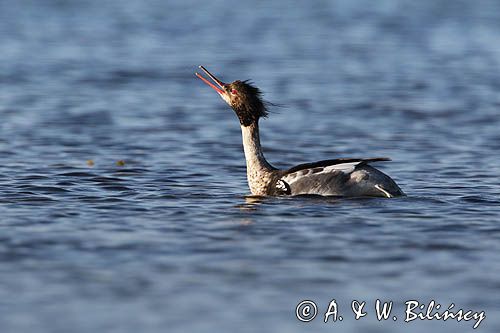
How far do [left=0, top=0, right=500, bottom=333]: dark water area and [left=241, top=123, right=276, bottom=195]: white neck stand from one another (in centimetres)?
22

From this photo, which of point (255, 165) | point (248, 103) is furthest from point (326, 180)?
point (248, 103)

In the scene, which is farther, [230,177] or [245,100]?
[230,177]

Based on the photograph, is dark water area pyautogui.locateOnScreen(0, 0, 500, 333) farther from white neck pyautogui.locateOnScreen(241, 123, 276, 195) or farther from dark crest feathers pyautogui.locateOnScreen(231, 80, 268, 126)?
dark crest feathers pyautogui.locateOnScreen(231, 80, 268, 126)

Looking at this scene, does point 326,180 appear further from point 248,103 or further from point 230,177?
point 230,177

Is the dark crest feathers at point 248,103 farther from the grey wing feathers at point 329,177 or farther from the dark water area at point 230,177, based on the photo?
the grey wing feathers at point 329,177

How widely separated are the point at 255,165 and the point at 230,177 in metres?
1.57

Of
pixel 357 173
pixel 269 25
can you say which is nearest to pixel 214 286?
pixel 357 173

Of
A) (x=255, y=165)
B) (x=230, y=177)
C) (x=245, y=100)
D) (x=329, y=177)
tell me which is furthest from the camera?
(x=230, y=177)

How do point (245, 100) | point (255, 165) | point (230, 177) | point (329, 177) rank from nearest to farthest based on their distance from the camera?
point (329, 177), point (255, 165), point (245, 100), point (230, 177)

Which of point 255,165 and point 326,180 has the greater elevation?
point 255,165

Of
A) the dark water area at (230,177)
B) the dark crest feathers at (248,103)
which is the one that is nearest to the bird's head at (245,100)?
the dark crest feathers at (248,103)

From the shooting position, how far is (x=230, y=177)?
15266 millimetres

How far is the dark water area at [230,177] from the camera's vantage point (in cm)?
880

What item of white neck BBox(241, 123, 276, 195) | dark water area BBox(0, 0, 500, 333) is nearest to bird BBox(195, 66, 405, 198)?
white neck BBox(241, 123, 276, 195)
